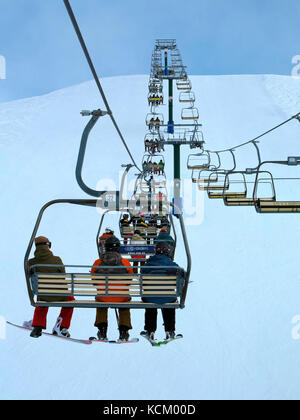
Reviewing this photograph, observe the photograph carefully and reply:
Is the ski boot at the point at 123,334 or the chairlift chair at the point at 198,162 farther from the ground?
the chairlift chair at the point at 198,162

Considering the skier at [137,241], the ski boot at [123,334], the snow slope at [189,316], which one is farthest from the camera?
the snow slope at [189,316]

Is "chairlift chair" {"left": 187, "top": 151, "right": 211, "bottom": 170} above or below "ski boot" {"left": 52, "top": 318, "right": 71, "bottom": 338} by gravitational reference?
above

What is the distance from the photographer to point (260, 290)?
1641 centimetres

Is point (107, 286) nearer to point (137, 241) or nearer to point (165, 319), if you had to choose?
point (165, 319)

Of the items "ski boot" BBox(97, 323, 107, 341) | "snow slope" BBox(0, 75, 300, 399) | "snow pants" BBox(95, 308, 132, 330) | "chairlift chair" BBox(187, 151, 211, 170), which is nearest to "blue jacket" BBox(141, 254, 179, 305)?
"snow pants" BBox(95, 308, 132, 330)

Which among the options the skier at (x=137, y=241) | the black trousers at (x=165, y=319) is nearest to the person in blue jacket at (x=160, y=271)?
the black trousers at (x=165, y=319)

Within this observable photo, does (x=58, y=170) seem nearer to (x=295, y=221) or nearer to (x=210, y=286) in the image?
(x=295, y=221)

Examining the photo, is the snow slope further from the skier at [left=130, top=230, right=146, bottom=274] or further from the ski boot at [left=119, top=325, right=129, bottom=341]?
the ski boot at [left=119, top=325, right=129, bottom=341]

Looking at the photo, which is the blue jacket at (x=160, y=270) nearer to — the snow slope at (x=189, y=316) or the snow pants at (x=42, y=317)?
the snow pants at (x=42, y=317)

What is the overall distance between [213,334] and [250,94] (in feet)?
166

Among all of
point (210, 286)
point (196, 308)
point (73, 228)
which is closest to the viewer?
point (196, 308)

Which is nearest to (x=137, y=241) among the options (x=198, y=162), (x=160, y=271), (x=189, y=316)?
(x=160, y=271)

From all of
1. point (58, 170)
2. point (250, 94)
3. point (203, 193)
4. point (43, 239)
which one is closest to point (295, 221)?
point (203, 193)

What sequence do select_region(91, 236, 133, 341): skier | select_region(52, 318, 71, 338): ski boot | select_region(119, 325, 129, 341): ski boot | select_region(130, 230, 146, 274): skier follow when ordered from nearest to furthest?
select_region(91, 236, 133, 341): skier → select_region(119, 325, 129, 341): ski boot → select_region(52, 318, 71, 338): ski boot → select_region(130, 230, 146, 274): skier
